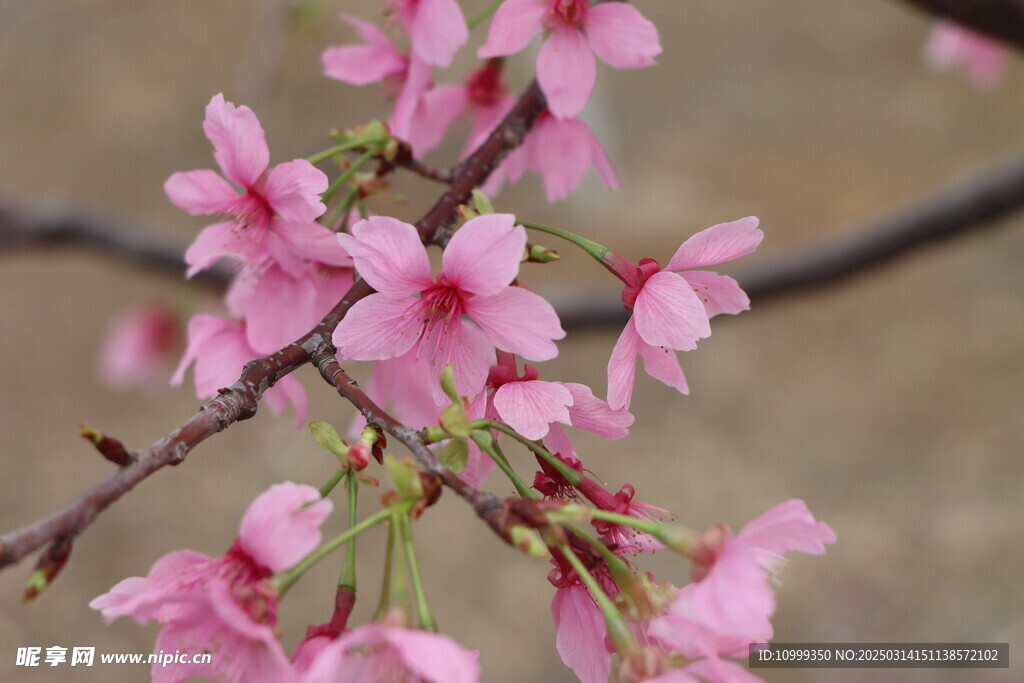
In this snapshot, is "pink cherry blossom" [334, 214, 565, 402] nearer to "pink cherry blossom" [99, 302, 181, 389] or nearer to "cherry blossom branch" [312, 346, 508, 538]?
"cherry blossom branch" [312, 346, 508, 538]

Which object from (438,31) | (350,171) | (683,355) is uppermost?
(438,31)

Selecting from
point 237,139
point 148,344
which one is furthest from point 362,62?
point 148,344

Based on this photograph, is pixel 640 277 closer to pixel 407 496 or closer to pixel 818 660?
pixel 407 496

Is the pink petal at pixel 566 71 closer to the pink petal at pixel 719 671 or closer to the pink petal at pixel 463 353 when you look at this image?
the pink petal at pixel 463 353

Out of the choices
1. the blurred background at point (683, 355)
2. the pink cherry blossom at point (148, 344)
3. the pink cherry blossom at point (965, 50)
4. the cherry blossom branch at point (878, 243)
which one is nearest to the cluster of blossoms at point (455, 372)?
the cherry blossom branch at point (878, 243)

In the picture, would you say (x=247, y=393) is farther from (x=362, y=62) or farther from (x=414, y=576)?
(x=362, y=62)

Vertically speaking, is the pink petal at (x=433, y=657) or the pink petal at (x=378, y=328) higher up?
the pink petal at (x=378, y=328)
